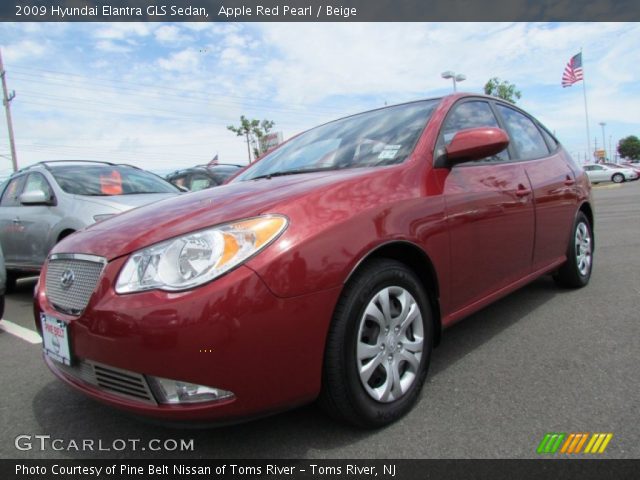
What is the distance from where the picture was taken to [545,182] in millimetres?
3363

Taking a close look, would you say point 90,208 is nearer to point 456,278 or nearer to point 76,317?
point 76,317

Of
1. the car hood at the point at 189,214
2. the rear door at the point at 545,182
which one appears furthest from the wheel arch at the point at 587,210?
the car hood at the point at 189,214

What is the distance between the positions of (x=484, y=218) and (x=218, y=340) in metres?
1.69

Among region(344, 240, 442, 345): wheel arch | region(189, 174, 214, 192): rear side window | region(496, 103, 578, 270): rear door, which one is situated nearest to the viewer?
region(344, 240, 442, 345): wheel arch

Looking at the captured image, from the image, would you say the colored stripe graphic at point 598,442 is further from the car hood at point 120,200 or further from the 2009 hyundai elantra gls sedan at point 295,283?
the car hood at point 120,200

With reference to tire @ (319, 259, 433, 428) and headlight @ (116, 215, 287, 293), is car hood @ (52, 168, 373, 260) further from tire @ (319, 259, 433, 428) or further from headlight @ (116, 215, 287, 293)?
tire @ (319, 259, 433, 428)

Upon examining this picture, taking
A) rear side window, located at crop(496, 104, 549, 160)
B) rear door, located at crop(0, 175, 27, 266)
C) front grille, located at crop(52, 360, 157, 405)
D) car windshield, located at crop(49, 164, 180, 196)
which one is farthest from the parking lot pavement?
rear door, located at crop(0, 175, 27, 266)

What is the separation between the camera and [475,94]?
309 cm

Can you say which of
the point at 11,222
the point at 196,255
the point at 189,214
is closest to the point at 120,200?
the point at 11,222

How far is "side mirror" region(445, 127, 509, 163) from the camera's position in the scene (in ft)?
7.72

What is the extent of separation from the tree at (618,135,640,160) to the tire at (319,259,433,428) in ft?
320

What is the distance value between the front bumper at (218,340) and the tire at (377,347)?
8 cm

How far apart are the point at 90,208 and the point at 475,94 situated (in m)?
3.55

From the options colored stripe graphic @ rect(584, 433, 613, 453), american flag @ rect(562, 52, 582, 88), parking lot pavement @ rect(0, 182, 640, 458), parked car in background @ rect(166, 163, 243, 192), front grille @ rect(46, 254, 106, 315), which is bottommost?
colored stripe graphic @ rect(584, 433, 613, 453)
